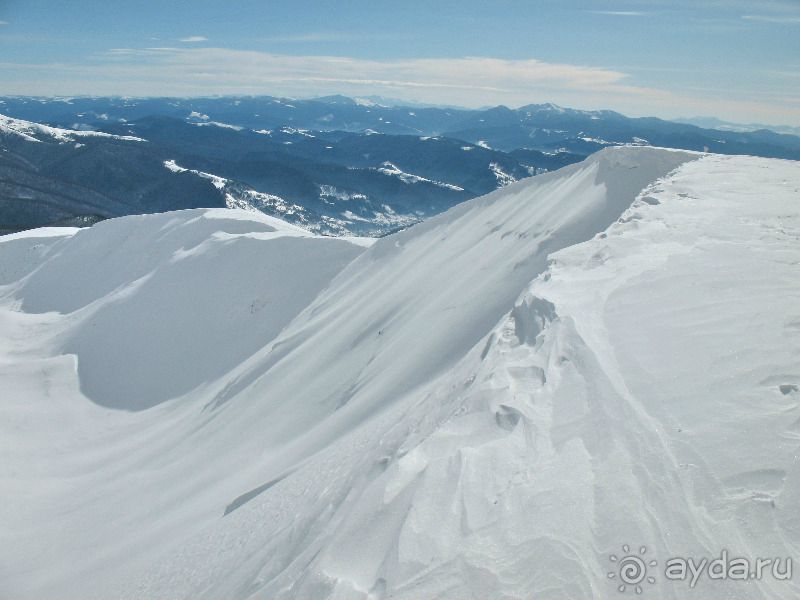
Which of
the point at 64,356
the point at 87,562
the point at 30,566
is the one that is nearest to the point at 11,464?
the point at 30,566
